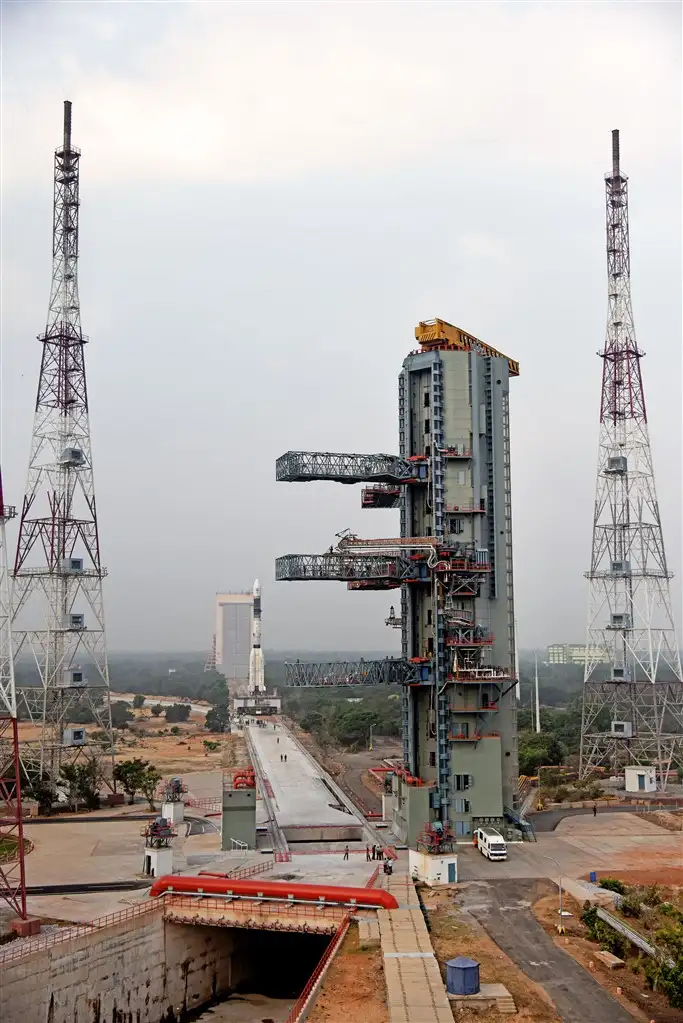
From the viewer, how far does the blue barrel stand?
35781mm

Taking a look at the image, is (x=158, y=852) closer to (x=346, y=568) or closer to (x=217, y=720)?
(x=346, y=568)

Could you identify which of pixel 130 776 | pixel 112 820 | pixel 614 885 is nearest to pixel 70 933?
pixel 614 885

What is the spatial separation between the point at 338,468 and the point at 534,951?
34167mm

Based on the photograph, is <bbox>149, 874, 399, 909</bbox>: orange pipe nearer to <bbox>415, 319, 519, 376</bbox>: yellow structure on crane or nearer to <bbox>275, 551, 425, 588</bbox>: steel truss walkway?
<bbox>275, 551, 425, 588</bbox>: steel truss walkway

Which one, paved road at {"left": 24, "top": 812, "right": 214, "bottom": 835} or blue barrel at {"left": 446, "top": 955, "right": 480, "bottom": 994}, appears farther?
paved road at {"left": 24, "top": 812, "right": 214, "bottom": 835}

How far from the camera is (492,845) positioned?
59.2 meters

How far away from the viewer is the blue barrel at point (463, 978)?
117ft

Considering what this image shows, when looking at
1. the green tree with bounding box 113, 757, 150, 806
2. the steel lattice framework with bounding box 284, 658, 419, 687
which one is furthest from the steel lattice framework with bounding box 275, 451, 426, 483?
the green tree with bounding box 113, 757, 150, 806

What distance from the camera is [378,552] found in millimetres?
66750

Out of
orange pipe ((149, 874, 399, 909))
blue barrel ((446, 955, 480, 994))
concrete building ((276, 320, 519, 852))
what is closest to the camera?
blue barrel ((446, 955, 480, 994))

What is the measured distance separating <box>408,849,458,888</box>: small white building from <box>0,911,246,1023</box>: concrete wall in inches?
422

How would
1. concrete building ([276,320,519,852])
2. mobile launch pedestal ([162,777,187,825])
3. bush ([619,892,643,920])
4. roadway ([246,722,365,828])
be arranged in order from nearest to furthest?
bush ([619,892,643,920])
concrete building ([276,320,519,852])
mobile launch pedestal ([162,777,187,825])
roadway ([246,722,365,828])

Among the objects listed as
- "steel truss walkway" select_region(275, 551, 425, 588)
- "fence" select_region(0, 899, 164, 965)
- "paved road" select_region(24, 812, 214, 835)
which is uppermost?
"steel truss walkway" select_region(275, 551, 425, 588)

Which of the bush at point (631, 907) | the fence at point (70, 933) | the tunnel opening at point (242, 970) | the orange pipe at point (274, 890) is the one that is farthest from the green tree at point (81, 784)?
the bush at point (631, 907)
